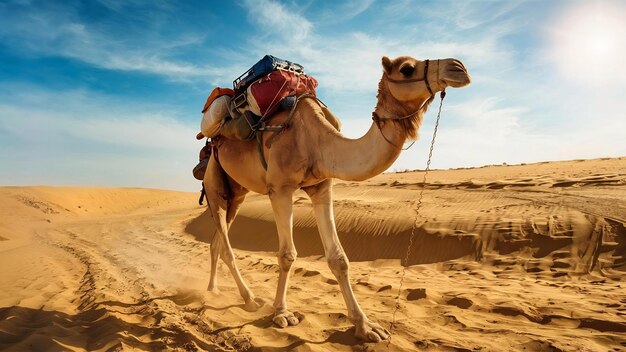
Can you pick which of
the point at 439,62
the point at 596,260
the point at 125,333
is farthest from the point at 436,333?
the point at 596,260

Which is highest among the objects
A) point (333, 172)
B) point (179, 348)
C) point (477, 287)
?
point (333, 172)

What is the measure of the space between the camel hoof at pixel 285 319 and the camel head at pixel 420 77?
100 inches

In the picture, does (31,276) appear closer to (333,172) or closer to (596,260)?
(333,172)

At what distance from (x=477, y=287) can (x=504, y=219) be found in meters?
3.55

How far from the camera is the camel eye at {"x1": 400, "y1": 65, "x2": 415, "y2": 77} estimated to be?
358cm

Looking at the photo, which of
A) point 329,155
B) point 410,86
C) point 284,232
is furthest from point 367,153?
point 284,232

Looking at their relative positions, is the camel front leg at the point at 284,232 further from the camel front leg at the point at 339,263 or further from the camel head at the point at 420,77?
the camel head at the point at 420,77

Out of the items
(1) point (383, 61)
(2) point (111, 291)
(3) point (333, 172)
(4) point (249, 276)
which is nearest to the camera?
(1) point (383, 61)

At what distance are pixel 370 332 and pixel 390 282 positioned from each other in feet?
9.34

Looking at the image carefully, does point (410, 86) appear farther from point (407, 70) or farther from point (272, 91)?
point (272, 91)

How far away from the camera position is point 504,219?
8.82 m

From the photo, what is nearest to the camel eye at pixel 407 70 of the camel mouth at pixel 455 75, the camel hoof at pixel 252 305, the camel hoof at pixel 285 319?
the camel mouth at pixel 455 75

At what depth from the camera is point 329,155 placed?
421 cm

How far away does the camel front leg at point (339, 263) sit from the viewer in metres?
3.84
